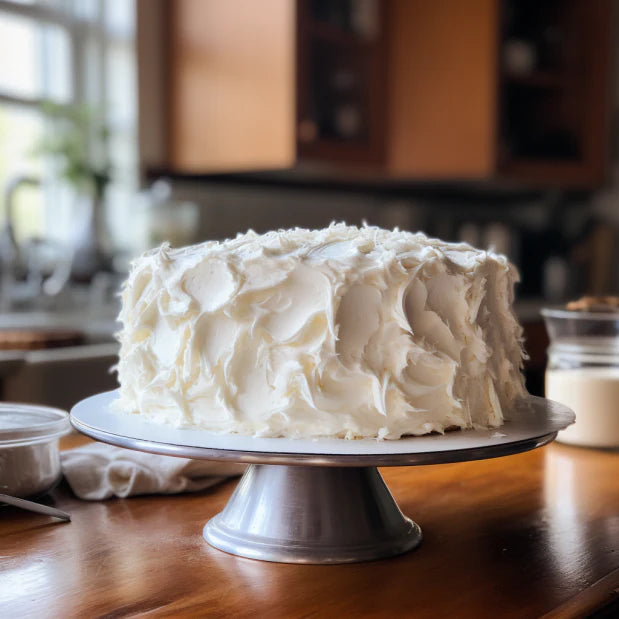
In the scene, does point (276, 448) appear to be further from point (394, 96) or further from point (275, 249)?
point (394, 96)

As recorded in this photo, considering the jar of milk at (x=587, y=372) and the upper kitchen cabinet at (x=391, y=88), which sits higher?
the upper kitchen cabinet at (x=391, y=88)

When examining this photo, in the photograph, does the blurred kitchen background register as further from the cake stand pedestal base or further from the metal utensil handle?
the cake stand pedestal base

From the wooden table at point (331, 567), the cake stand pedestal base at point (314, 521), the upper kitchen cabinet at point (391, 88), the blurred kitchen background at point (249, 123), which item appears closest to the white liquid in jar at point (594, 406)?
the wooden table at point (331, 567)

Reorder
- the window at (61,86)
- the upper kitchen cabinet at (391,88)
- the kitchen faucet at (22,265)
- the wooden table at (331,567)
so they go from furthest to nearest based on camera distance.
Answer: the upper kitchen cabinet at (391,88), the window at (61,86), the kitchen faucet at (22,265), the wooden table at (331,567)

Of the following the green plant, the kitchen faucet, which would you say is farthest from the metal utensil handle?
the green plant

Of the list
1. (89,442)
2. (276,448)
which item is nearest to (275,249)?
(276,448)

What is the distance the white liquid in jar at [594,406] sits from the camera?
136cm

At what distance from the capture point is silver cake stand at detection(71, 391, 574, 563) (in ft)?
2.64

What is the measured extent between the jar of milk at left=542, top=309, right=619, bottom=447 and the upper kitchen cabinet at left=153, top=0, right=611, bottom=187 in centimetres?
177

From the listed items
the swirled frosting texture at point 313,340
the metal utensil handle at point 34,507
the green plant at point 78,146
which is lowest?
the metal utensil handle at point 34,507

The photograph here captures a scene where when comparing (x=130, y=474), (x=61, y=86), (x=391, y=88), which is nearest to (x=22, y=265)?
(x=61, y=86)

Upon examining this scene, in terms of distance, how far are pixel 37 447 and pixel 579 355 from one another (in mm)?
819

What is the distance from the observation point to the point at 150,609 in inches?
28.8

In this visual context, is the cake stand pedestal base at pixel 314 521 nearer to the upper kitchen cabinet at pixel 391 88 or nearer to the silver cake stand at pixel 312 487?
the silver cake stand at pixel 312 487
